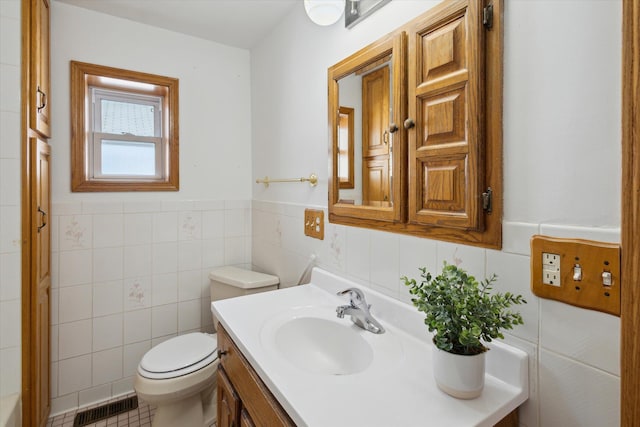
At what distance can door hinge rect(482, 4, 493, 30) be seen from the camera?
2.73ft

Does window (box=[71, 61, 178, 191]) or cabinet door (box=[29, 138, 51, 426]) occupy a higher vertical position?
window (box=[71, 61, 178, 191])

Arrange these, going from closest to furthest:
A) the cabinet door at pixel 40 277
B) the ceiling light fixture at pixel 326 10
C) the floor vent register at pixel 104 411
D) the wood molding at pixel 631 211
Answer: the wood molding at pixel 631 211 → the ceiling light fixture at pixel 326 10 → the cabinet door at pixel 40 277 → the floor vent register at pixel 104 411


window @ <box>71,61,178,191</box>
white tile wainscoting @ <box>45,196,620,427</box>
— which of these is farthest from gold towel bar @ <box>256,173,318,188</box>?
window @ <box>71,61,178,191</box>

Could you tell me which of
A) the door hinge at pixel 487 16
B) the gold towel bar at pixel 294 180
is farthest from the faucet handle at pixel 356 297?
the door hinge at pixel 487 16

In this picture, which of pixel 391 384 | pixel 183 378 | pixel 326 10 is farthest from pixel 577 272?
pixel 183 378

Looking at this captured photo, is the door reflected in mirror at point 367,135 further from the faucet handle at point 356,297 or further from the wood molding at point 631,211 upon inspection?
the wood molding at point 631,211

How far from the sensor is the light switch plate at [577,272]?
2.11 ft

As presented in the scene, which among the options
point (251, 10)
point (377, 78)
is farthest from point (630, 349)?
point (251, 10)

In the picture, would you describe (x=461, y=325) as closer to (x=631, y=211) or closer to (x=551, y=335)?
(x=551, y=335)

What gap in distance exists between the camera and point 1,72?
1309 millimetres

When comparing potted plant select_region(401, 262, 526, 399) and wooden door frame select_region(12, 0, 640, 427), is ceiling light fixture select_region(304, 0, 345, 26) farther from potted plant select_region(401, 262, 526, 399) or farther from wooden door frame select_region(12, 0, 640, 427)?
potted plant select_region(401, 262, 526, 399)

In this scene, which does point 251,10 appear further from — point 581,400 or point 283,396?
point 581,400

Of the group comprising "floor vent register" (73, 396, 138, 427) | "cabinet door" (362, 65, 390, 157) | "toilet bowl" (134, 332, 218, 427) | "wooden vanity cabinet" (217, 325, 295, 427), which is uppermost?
"cabinet door" (362, 65, 390, 157)

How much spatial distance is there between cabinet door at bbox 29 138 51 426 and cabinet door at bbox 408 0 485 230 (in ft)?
5.21
